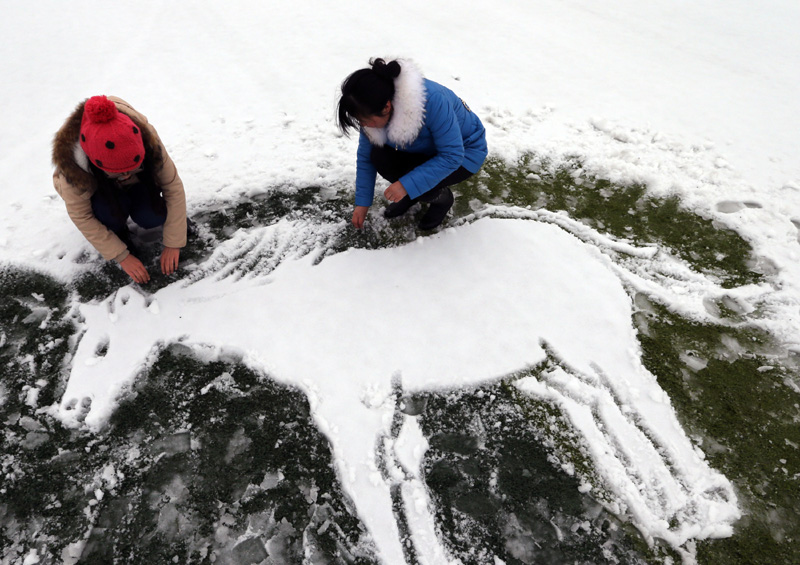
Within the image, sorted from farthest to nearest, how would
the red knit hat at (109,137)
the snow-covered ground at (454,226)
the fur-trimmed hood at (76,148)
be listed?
the snow-covered ground at (454,226), the fur-trimmed hood at (76,148), the red knit hat at (109,137)

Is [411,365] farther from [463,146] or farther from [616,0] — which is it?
[616,0]

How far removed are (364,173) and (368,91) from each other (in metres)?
0.69

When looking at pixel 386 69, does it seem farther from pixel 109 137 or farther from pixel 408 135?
pixel 109 137

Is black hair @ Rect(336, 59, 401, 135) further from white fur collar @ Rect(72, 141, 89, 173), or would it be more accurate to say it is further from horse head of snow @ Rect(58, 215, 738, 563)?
white fur collar @ Rect(72, 141, 89, 173)

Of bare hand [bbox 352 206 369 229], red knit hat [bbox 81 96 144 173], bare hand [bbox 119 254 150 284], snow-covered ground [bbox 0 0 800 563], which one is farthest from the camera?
bare hand [bbox 352 206 369 229]

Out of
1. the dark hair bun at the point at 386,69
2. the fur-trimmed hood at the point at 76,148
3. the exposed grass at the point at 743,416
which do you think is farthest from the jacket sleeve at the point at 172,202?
the exposed grass at the point at 743,416

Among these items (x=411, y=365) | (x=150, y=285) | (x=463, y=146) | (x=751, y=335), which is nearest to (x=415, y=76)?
(x=463, y=146)

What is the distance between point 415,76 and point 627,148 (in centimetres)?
223

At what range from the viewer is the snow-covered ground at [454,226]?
2.21m

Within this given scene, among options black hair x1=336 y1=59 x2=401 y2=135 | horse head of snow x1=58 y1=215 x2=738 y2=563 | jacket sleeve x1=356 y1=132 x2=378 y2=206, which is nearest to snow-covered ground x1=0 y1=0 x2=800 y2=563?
horse head of snow x1=58 y1=215 x2=738 y2=563

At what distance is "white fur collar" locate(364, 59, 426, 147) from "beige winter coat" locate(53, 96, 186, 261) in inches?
40.8

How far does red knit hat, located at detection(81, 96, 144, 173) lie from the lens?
1837 mm

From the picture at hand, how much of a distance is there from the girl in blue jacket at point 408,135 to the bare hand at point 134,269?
122 centimetres

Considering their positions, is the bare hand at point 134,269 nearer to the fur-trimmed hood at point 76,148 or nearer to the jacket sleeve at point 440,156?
the fur-trimmed hood at point 76,148
